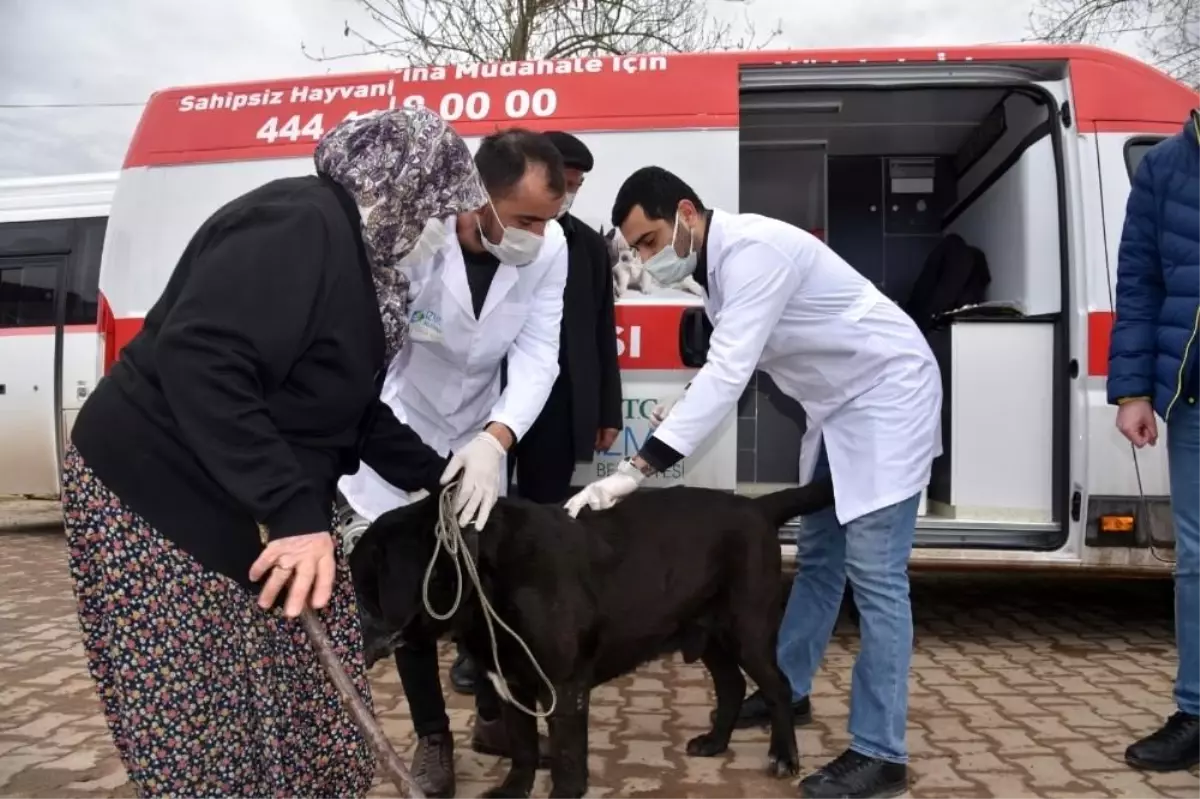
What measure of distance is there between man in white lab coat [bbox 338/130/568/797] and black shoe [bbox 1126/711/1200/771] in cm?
199

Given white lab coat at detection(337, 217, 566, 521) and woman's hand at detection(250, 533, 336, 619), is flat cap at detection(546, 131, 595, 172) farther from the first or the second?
woman's hand at detection(250, 533, 336, 619)

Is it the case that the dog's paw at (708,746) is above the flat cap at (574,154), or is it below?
below

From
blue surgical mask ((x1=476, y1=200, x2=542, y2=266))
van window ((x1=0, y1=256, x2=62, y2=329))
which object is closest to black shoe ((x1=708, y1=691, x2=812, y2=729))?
blue surgical mask ((x1=476, y1=200, x2=542, y2=266))

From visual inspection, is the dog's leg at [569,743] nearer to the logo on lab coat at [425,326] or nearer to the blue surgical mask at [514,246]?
the logo on lab coat at [425,326]

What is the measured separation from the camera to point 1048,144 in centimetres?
453

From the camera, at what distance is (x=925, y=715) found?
3699 mm

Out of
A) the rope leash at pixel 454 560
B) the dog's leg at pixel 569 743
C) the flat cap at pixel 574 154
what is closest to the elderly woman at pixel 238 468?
the rope leash at pixel 454 560

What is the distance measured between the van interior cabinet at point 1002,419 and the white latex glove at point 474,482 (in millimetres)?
2752

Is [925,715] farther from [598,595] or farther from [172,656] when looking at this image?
[172,656]

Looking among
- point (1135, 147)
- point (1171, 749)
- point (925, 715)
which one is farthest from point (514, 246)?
point (1135, 147)

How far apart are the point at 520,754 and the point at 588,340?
1472 mm

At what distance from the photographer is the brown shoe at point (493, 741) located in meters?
3.21

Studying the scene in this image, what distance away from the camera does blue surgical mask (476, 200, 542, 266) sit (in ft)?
9.46

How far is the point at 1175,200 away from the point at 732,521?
1710mm
